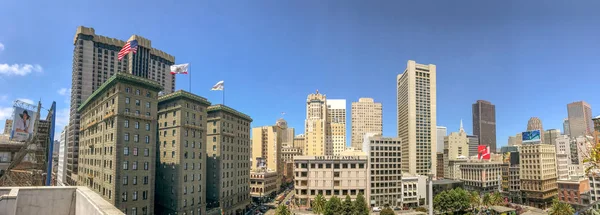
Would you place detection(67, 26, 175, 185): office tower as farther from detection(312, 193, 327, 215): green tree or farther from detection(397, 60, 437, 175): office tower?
detection(397, 60, 437, 175): office tower

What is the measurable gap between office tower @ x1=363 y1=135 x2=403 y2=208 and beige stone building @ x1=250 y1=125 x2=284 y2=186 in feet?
236

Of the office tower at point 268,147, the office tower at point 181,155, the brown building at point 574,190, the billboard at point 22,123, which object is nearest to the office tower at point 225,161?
the office tower at point 181,155

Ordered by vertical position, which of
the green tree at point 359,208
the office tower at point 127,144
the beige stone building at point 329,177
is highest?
the office tower at point 127,144

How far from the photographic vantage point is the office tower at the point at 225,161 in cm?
10006

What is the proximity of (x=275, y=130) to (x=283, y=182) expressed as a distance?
28.9 meters

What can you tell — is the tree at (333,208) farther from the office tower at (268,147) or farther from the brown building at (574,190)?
the office tower at (268,147)

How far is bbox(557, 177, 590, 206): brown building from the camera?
378 ft

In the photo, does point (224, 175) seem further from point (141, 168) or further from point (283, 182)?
point (283, 182)

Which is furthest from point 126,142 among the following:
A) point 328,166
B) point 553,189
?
point 553,189

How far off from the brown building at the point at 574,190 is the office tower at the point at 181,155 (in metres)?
123

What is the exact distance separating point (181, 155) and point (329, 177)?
52.2 meters

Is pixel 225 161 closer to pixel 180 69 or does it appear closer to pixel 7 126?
pixel 180 69

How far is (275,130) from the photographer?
187250 mm

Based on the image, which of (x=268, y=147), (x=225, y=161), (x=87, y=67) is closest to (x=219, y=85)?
(x=225, y=161)
